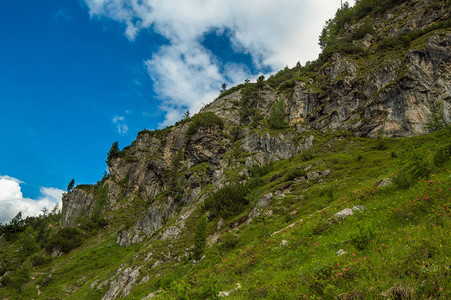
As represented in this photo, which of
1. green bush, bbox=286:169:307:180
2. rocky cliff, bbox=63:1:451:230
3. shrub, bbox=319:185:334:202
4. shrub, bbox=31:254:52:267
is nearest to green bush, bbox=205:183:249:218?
green bush, bbox=286:169:307:180

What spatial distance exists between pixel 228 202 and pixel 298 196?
48.5ft

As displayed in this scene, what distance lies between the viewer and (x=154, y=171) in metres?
90.6

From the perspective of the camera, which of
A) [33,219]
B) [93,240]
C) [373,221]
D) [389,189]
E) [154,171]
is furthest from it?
[33,219]

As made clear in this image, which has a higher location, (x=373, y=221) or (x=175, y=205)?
(x=175, y=205)

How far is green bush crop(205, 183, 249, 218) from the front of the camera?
38.9 m

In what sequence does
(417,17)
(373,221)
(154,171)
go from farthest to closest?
1. (154,171)
2. (417,17)
3. (373,221)

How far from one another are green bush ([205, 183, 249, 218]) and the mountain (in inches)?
11.7

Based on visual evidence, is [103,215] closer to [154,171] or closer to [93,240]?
[93,240]

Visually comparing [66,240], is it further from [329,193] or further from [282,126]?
[329,193]

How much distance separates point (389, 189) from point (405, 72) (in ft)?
156

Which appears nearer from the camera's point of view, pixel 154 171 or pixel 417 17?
pixel 417 17

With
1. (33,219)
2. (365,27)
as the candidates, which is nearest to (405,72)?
(365,27)

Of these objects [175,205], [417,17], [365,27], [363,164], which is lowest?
[363,164]

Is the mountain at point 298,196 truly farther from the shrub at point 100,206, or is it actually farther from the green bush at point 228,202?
the shrub at point 100,206
